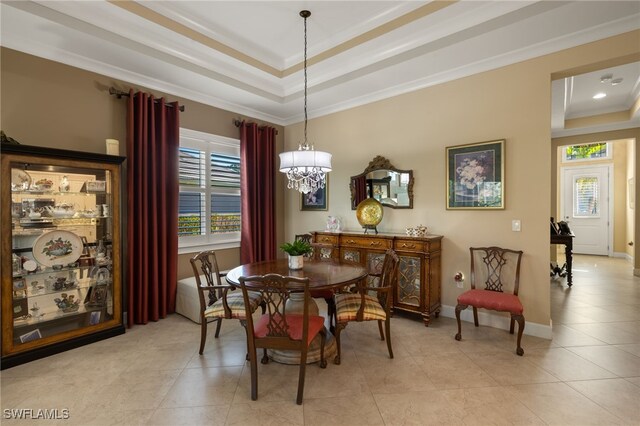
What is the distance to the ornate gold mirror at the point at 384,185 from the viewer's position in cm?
409

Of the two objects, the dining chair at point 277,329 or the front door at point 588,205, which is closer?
the dining chair at point 277,329

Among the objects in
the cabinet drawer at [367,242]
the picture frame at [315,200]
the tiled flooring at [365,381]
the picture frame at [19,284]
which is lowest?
the tiled flooring at [365,381]

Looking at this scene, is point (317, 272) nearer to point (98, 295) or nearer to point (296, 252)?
point (296, 252)

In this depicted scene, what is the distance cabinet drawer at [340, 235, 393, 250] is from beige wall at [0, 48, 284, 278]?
296 cm

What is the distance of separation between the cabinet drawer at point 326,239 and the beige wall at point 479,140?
54 cm

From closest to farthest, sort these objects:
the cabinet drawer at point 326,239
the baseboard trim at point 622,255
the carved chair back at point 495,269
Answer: the carved chair back at point 495,269
the cabinet drawer at point 326,239
the baseboard trim at point 622,255

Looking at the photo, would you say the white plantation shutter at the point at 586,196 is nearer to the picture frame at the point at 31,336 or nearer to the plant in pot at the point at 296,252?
the plant in pot at the point at 296,252

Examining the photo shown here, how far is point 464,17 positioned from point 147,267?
14.1 ft

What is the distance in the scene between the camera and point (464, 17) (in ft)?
9.21

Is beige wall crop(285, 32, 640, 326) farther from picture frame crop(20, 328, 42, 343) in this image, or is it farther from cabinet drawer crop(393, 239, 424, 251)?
picture frame crop(20, 328, 42, 343)

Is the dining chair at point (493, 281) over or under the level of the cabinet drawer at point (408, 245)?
under

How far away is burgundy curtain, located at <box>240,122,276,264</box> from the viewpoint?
4.75 meters

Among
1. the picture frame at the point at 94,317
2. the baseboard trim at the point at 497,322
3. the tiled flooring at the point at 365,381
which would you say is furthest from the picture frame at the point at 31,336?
the baseboard trim at the point at 497,322

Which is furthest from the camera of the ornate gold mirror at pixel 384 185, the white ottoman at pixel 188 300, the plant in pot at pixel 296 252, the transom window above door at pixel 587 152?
the transom window above door at pixel 587 152
